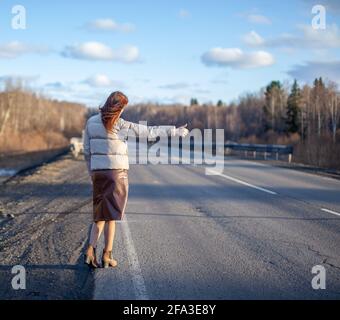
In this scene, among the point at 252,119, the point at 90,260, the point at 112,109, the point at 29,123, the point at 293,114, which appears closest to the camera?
the point at 112,109

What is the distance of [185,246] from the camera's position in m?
8.01

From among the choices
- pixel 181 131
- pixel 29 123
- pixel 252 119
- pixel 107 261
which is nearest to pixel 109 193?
pixel 107 261

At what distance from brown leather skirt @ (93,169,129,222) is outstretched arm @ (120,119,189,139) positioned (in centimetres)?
52

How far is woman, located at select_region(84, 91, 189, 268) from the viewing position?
6.60 m

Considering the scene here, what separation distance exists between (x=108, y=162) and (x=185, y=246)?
212cm

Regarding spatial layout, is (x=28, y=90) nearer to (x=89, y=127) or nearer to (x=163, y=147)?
(x=163, y=147)

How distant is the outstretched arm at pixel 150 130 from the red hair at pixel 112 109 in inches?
6.7

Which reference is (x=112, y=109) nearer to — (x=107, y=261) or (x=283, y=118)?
(x=107, y=261)

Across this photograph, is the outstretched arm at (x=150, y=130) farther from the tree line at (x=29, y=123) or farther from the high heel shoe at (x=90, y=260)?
the tree line at (x=29, y=123)

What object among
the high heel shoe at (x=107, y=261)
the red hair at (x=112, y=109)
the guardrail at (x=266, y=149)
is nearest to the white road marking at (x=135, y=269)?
the high heel shoe at (x=107, y=261)

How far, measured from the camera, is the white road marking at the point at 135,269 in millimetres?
5629

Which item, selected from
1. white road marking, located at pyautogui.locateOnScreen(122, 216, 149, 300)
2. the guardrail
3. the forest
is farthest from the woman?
the guardrail

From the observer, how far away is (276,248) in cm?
A: 788
